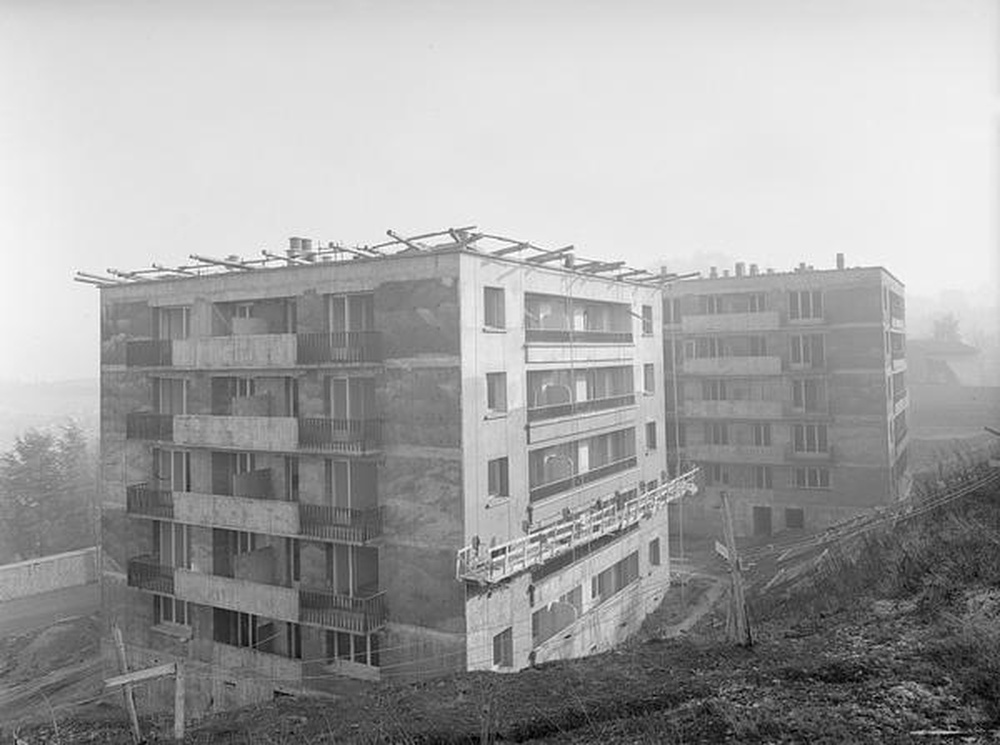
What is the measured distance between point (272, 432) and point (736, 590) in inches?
649

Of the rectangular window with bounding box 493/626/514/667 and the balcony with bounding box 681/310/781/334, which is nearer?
the rectangular window with bounding box 493/626/514/667

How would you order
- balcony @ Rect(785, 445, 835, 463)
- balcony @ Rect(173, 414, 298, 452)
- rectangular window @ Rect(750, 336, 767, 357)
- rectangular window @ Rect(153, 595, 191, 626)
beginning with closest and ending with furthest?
balcony @ Rect(173, 414, 298, 452) < rectangular window @ Rect(153, 595, 191, 626) < balcony @ Rect(785, 445, 835, 463) < rectangular window @ Rect(750, 336, 767, 357)

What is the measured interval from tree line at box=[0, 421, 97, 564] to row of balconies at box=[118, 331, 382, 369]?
35337 millimetres

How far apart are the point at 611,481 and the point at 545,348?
7909 mm

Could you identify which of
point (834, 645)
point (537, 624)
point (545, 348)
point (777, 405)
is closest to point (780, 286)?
point (777, 405)

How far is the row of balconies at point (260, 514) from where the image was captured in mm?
23359

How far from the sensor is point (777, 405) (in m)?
46.1

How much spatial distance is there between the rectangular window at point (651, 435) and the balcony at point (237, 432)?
18.8 meters

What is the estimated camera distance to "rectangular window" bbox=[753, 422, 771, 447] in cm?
4691

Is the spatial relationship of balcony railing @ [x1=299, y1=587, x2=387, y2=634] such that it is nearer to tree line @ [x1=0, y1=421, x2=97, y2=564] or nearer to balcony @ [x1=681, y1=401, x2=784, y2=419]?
balcony @ [x1=681, y1=401, x2=784, y2=419]

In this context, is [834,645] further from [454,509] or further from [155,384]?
[155,384]

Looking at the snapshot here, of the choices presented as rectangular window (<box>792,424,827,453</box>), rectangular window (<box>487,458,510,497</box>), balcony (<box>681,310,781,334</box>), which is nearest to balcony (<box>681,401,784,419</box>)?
rectangular window (<box>792,424,827,453</box>)

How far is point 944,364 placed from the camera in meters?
95.9

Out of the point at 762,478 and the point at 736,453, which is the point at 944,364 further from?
the point at 736,453
